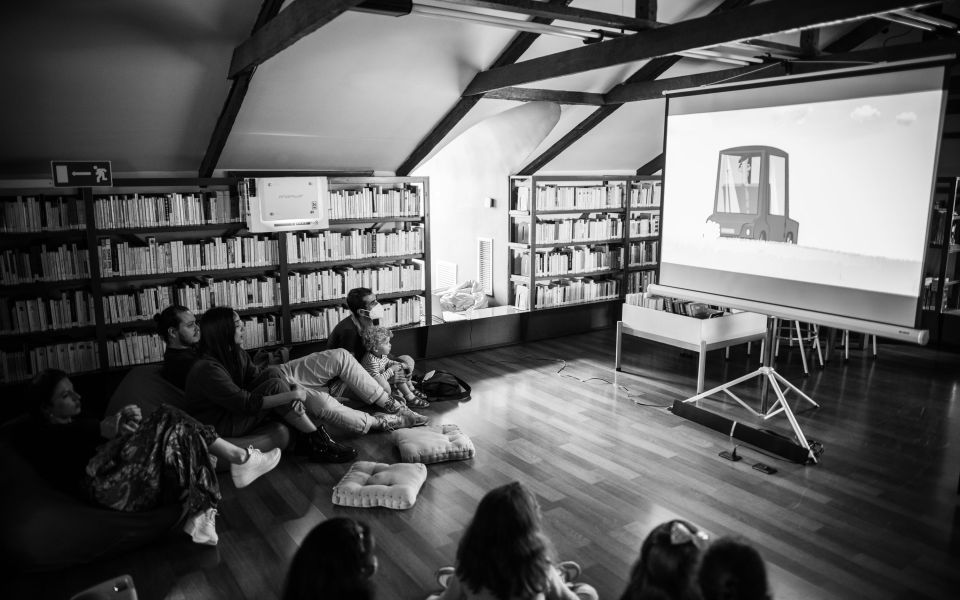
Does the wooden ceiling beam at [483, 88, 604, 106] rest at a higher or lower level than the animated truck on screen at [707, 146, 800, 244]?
higher

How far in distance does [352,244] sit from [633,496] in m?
3.87

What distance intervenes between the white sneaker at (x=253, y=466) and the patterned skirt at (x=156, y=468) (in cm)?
51

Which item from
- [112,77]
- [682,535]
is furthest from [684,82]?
[682,535]

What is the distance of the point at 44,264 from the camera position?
5270mm

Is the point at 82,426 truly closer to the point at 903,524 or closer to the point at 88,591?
the point at 88,591

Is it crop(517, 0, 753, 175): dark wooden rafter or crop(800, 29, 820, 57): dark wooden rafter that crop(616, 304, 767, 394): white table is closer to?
crop(800, 29, 820, 57): dark wooden rafter

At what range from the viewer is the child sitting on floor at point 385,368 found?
5.52m

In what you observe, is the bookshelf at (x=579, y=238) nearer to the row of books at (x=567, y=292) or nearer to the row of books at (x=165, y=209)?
the row of books at (x=567, y=292)

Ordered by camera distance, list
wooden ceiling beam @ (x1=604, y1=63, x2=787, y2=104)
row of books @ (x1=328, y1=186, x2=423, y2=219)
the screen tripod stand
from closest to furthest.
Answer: the screen tripod stand → wooden ceiling beam @ (x1=604, y1=63, x2=787, y2=104) → row of books @ (x1=328, y1=186, x2=423, y2=219)

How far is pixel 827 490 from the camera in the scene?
4250mm

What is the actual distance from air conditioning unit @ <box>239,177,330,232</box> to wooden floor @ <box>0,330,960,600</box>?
86.4 inches

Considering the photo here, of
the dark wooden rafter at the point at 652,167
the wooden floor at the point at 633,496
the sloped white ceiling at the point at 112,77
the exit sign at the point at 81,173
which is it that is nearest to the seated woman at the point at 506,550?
the wooden floor at the point at 633,496

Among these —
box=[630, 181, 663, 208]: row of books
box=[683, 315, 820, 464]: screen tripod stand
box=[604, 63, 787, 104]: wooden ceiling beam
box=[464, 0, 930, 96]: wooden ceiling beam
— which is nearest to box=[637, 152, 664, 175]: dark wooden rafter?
box=[630, 181, 663, 208]: row of books

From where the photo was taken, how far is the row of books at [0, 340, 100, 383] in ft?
17.0
